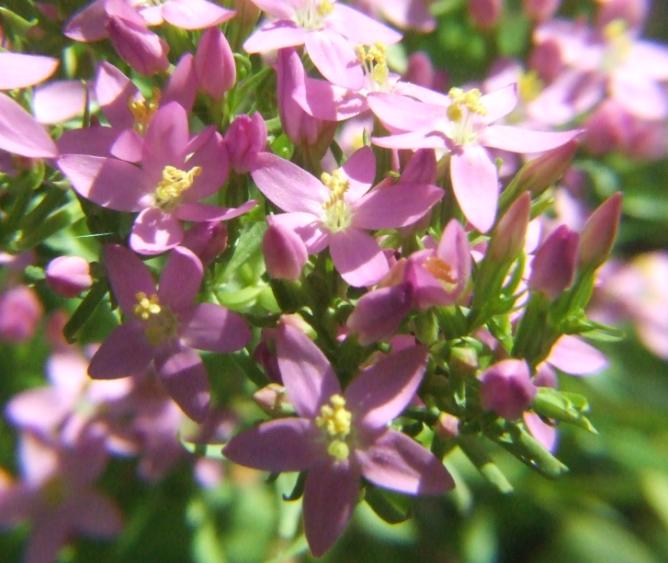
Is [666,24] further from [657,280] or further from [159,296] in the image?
[159,296]

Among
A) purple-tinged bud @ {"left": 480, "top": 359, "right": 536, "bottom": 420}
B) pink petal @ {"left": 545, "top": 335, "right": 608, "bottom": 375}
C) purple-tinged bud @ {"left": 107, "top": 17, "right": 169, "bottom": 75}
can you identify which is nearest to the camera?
purple-tinged bud @ {"left": 480, "top": 359, "right": 536, "bottom": 420}

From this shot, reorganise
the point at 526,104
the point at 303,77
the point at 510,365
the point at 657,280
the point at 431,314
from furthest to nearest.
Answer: the point at 657,280, the point at 526,104, the point at 303,77, the point at 431,314, the point at 510,365

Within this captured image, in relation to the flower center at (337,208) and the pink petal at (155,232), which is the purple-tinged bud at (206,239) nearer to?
the pink petal at (155,232)

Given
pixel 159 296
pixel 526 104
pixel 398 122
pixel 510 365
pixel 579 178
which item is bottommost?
pixel 579 178

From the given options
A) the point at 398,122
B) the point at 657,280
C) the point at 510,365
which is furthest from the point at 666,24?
the point at 510,365

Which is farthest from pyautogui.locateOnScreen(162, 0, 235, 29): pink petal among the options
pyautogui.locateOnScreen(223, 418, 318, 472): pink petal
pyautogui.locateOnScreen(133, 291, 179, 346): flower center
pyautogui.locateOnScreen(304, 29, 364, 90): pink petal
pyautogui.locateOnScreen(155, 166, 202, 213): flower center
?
pyautogui.locateOnScreen(223, 418, 318, 472): pink petal

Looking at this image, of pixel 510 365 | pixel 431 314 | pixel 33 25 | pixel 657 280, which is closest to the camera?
pixel 510 365

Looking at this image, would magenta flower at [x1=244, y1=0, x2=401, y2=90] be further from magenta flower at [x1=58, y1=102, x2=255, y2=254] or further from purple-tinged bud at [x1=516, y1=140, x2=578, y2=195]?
purple-tinged bud at [x1=516, y1=140, x2=578, y2=195]
